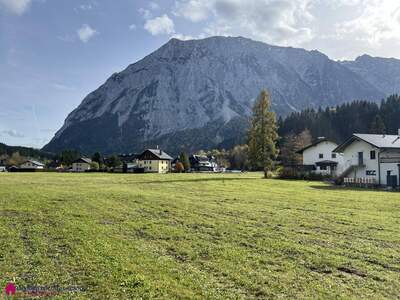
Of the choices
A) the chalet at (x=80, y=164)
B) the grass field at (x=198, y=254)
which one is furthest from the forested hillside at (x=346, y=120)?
the grass field at (x=198, y=254)

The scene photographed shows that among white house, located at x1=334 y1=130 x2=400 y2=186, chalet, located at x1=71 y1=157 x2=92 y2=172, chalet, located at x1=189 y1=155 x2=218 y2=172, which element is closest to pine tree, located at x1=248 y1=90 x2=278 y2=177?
white house, located at x1=334 y1=130 x2=400 y2=186

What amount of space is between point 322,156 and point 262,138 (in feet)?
91.0

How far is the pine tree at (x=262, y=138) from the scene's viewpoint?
63.5 metres

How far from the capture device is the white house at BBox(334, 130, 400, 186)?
51.4m

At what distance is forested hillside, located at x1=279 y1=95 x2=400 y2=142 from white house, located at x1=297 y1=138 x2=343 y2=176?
67499 mm

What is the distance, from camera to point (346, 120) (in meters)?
162

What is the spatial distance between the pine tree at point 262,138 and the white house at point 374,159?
Result: 1201 centimetres

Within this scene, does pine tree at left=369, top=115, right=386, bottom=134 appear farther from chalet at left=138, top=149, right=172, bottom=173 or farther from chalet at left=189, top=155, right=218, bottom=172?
chalet at left=138, top=149, right=172, bottom=173

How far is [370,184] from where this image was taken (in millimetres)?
49031

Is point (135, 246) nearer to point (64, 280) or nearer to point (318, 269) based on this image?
point (64, 280)

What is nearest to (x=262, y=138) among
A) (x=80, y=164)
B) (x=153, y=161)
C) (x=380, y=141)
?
(x=380, y=141)

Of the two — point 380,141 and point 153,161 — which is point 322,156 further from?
point 153,161

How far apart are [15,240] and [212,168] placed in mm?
135180

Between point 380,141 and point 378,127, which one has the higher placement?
point 378,127
